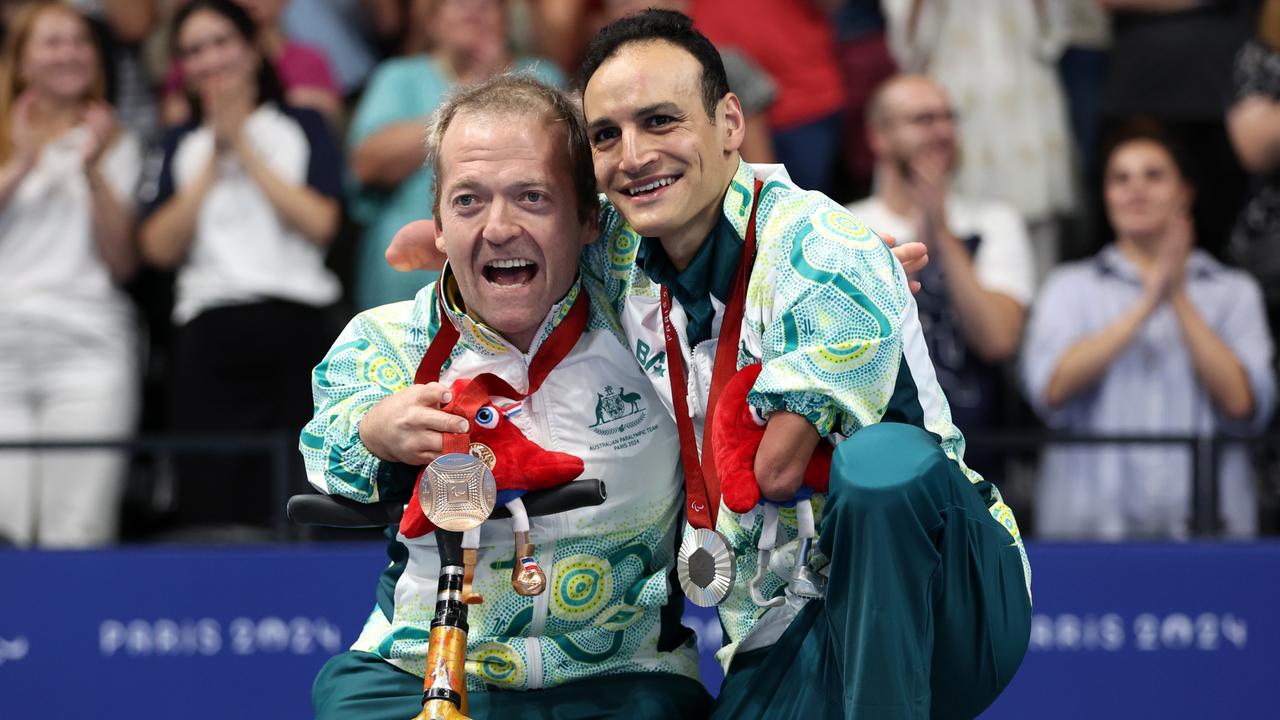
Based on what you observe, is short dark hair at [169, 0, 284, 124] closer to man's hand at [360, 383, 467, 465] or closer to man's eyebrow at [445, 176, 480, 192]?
man's eyebrow at [445, 176, 480, 192]

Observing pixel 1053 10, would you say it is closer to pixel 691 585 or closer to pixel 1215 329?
pixel 1215 329

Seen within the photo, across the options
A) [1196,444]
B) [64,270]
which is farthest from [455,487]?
[64,270]

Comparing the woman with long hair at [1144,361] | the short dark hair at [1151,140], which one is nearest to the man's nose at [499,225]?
the woman with long hair at [1144,361]

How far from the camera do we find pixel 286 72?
208 inches

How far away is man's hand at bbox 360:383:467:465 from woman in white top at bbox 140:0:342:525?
7.09 feet

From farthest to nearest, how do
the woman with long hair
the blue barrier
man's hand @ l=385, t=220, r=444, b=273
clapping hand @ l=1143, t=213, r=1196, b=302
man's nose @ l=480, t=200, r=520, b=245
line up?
1. clapping hand @ l=1143, t=213, r=1196, b=302
2. the woman with long hair
3. the blue barrier
4. man's hand @ l=385, t=220, r=444, b=273
5. man's nose @ l=480, t=200, r=520, b=245

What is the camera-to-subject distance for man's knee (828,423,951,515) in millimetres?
2359

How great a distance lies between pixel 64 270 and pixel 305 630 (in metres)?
1.51

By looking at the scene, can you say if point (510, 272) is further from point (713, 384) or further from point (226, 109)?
point (226, 109)

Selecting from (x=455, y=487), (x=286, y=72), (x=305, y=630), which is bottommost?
(x=305, y=630)

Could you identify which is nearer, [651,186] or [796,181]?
[651,186]

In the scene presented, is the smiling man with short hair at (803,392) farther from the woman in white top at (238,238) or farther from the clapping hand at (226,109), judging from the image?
the clapping hand at (226,109)

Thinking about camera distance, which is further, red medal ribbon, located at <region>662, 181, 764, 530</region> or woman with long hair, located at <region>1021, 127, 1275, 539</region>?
woman with long hair, located at <region>1021, 127, 1275, 539</region>

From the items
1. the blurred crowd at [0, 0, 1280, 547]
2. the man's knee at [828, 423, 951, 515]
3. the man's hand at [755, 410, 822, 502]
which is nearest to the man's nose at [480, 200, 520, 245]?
the man's hand at [755, 410, 822, 502]
